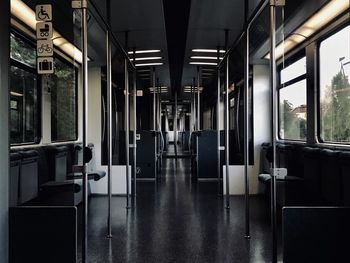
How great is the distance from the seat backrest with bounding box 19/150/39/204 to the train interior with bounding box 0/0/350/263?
16mm

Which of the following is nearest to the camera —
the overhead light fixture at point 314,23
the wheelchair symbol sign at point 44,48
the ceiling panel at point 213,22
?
the wheelchair symbol sign at point 44,48

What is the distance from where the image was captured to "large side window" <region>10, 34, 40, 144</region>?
376cm

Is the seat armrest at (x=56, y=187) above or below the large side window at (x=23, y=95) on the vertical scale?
below

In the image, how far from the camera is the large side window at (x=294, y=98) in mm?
4453

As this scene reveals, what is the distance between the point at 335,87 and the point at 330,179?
3.52ft

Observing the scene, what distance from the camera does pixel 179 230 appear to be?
13.1 ft

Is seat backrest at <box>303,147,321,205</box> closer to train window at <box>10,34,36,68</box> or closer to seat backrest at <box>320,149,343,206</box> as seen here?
seat backrest at <box>320,149,343,206</box>

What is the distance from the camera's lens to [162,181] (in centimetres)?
805

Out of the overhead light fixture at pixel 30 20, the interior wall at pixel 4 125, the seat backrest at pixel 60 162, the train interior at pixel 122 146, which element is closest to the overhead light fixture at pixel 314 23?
the train interior at pixel 122 146

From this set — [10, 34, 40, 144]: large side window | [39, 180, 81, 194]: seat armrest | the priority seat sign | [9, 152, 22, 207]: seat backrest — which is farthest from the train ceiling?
[39, 180, 81, 194]: seat armrest

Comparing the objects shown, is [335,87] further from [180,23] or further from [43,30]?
[43,30]

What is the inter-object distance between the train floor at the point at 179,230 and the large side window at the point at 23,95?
53.9 inches

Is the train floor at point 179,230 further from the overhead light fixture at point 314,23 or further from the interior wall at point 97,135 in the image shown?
the overhead light fixture at point 314,23

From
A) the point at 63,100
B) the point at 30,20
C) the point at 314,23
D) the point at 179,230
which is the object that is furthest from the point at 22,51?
the point at 314,23
